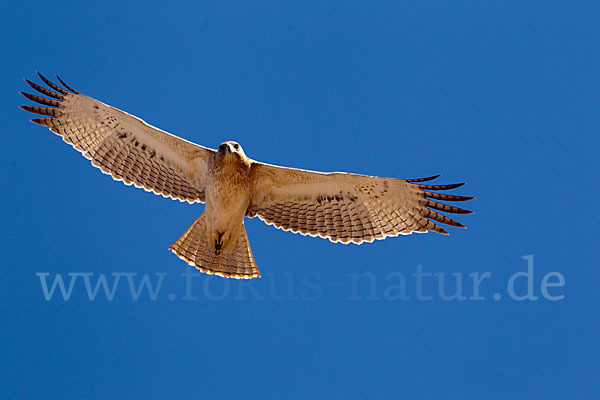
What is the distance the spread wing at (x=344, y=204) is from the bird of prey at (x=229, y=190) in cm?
1

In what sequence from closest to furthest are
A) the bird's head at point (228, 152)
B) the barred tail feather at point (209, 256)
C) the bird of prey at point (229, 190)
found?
the bird's head at point (228, 152)
the bird of prey at point (229, 190)
the barred tail feather at point (209, 256)

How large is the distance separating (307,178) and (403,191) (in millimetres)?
1320

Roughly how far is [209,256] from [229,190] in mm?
1097

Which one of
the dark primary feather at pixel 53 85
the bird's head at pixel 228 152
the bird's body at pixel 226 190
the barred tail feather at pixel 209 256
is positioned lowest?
the barred tail feather at pixel 209 256

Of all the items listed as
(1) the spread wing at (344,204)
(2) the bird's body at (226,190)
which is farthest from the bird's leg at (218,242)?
(1) the spread wing at (344,204)

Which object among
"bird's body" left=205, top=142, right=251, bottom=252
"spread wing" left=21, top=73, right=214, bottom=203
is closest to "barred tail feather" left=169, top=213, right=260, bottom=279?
"bird's body" left=205, top=142, right=251, bottom=252

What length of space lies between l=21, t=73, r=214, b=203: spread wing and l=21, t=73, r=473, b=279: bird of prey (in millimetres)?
14

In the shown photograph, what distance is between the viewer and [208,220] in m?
9.25

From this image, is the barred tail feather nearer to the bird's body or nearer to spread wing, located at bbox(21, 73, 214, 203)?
the bird's body

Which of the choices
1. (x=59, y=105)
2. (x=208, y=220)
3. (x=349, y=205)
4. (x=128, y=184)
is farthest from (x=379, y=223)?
(x=59, y=105)

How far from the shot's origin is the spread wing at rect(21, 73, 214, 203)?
31.1ft

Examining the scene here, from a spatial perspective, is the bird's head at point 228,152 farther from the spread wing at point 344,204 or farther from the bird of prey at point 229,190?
the spread wing at point 344,204

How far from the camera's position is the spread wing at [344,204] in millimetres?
9133

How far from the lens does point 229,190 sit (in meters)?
8.92
